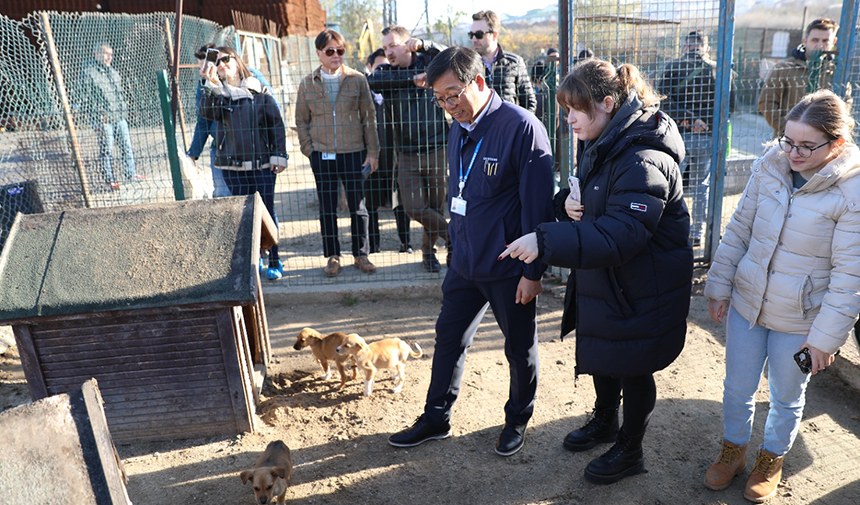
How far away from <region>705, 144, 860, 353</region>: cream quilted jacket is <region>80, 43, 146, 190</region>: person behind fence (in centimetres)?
744

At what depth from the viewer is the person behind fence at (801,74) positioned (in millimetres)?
6219

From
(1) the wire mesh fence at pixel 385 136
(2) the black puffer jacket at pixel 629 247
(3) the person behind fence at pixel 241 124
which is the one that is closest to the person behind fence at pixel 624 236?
(2) the black puffer jacket at pixel 629 247

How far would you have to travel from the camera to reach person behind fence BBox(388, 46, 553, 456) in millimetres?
2986

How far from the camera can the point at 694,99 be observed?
587 cm

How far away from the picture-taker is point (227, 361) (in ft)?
11.7

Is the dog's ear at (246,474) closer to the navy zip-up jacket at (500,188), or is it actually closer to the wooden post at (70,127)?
the navy zip-up jacket at (500,188)

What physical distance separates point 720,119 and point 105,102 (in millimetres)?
8695

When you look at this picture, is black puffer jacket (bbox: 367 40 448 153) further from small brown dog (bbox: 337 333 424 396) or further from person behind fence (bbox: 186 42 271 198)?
small brown dog (bbox: 337 333 424 396)

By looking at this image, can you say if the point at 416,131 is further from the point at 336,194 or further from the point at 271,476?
the point at 271,476

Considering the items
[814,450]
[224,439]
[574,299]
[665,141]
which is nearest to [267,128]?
[224,439]

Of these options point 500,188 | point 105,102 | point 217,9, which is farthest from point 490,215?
point 217,9

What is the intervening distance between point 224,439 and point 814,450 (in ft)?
Answer: 11.2

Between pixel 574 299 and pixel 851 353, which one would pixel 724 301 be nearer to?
pixel 574 299

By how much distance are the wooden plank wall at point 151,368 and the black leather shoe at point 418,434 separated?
91cm
